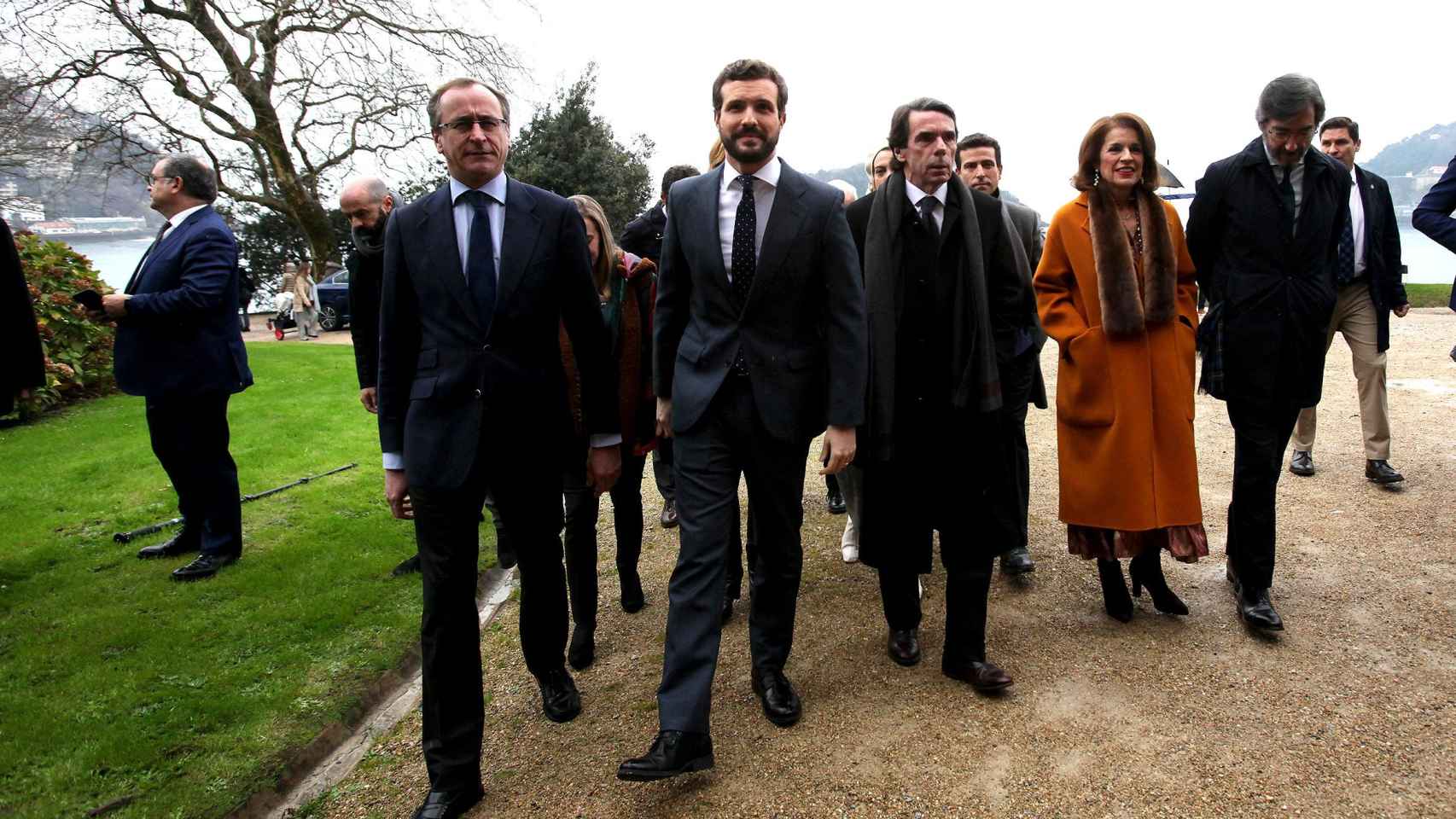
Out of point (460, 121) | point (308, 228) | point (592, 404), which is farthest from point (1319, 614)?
point (308, 228)

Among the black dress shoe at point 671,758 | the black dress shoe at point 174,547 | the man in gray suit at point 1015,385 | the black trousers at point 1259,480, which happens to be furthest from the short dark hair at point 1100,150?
the black dress shoe at point 174,547

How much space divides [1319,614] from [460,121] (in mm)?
4269

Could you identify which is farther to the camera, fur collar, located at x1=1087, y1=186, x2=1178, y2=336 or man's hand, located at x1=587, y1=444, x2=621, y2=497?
fur collar, located at x1=1087, y1=186, x2=1178, y2=336

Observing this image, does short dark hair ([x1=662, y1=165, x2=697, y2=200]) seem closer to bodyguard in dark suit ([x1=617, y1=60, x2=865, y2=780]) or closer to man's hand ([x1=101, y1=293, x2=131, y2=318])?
bodyguard in dark suit ([x1=617, y1=60, x2=865, y2=780])

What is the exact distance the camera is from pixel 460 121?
2.90 meters

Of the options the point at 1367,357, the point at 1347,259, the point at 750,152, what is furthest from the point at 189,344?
the point at 1367,357

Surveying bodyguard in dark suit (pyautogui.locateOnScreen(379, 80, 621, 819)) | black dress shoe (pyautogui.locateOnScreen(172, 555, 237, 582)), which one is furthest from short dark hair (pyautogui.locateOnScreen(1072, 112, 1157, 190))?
black dress shoe (pyautogui.locateOnScreen(172, 555, 237, 582))

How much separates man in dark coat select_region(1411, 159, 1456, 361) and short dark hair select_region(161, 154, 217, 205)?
6.70 meters

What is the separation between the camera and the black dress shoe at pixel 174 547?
5438 mm

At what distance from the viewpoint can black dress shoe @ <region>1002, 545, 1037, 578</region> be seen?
4.61 meters

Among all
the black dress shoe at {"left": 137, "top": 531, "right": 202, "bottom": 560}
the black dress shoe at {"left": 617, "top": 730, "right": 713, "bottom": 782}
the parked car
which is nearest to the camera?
the black dress shoe at {"left": 617, "top": 730, "right": 713, "bottom": 782}

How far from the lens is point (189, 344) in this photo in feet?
16.5

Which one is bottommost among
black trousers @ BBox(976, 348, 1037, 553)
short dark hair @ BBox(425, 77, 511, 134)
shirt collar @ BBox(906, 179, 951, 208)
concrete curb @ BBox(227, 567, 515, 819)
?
concrete curb @ BBox(227, 567, 515, 819)

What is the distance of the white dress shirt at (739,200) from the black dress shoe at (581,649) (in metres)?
1.91
